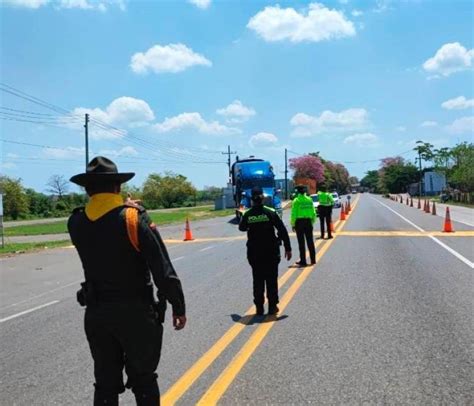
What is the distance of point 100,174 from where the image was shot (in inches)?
142

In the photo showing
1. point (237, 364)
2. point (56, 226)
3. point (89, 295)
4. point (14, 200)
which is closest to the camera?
point (89, 295)

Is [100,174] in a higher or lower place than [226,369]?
higher

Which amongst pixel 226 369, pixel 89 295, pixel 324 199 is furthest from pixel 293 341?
pixel 324 199

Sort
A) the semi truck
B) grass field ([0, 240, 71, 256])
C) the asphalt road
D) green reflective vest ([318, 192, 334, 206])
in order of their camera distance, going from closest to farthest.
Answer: the asphalt road, green reflective vest ([318, 192, 334, 206]), grass field ([0, 240, 71, 256]), the semi truck

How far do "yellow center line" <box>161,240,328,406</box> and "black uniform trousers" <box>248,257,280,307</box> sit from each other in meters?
0.29

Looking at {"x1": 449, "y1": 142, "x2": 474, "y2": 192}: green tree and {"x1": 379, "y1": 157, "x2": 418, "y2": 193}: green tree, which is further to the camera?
{"x1": 379, "y1": 157, "x2": 418, "y2": 193}: green tree

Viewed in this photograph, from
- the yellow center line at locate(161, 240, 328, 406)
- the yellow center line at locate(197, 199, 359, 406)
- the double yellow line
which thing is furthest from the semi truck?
the yellow center line at locate(161, 240, 328, 406)

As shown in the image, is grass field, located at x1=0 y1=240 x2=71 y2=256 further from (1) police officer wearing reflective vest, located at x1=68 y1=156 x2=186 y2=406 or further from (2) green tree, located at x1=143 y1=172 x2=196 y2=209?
(2) green tree, located at x1=143 y1=172 x2=196 y2=209

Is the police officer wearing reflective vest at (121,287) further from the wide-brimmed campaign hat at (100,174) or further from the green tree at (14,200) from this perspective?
the green tree at (14,200)

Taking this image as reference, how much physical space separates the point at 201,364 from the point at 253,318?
2148 millimetres

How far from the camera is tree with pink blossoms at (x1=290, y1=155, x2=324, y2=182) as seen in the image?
5022 inches

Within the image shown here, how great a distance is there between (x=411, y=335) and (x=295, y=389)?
7.43 feet

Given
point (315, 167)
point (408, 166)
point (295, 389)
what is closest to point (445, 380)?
point (295, 389)

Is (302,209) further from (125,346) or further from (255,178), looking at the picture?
(255,178)
